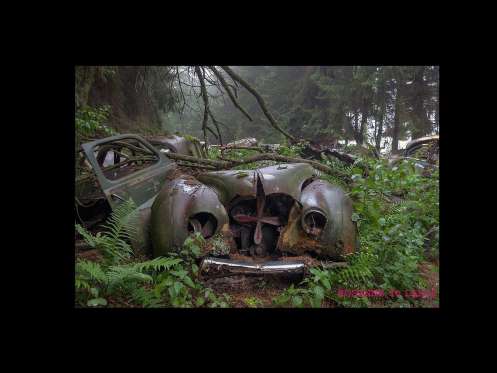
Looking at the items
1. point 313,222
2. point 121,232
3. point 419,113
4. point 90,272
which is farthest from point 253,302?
point 419,113

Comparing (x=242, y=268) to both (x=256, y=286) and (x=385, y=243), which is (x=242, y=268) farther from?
(x=385, y=243)

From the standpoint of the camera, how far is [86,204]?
11.5 ft

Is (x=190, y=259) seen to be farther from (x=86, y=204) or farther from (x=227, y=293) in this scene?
(x=86, y=204)

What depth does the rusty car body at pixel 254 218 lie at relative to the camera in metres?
2.69

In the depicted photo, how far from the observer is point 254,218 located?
2898mm

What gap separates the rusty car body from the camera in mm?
2688

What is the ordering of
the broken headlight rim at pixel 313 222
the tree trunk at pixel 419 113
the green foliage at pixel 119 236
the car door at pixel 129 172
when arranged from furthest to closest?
the tree trunk at pixel 419 113 < the car door at pixel 129 172 < the broken headlight rim at pixel 313 222 < the green foliage at pixel 119 236

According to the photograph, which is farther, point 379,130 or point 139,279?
point 379,130

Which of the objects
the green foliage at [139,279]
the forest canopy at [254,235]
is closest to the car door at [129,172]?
the forest canopy at [254,235]

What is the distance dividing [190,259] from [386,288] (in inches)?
63.5

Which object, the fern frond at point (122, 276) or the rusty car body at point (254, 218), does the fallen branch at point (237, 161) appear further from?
the fern frond at point (122, 276)

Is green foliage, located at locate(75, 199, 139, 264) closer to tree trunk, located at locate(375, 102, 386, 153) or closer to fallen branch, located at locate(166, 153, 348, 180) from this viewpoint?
fallen branch, located at locate(166, 153, 348, 180)

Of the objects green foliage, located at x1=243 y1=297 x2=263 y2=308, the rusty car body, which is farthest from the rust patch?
green foliage, located at x1=243 y1=297 x2=263 y2=308

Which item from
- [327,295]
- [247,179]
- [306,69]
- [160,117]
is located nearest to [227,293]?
[327,295]
